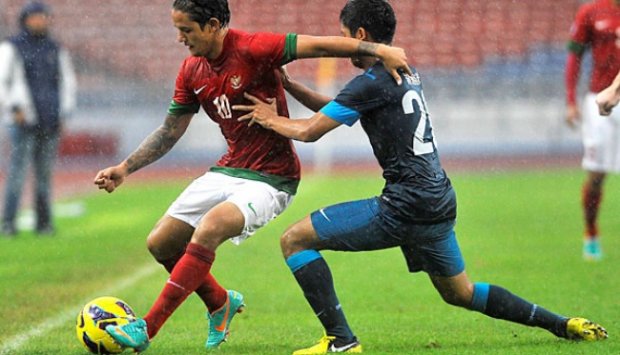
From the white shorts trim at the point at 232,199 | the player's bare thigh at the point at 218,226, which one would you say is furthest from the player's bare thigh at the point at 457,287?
the player's bare thigh at the point at 218,226

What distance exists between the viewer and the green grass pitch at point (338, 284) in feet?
21.3

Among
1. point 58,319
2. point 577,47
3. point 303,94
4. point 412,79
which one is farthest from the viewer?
point 577,47

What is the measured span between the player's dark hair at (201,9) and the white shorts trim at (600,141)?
5.18m

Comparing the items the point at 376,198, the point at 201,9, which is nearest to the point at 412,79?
Answer: the point at 376,198

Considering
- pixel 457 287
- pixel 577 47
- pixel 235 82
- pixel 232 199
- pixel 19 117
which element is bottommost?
pixel 19 117

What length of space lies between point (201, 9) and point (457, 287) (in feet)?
6.62

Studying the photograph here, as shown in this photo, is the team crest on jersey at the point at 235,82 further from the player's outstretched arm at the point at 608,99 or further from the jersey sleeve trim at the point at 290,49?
the player's outstretched arm at the point at 608,99

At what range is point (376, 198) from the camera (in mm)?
6012

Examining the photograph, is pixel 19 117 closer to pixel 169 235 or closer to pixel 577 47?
pixel 577 47

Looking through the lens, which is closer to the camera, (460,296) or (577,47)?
(460,296)

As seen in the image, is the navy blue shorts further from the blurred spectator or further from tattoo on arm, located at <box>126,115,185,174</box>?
the blurred spectator

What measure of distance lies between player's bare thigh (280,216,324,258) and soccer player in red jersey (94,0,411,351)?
0.76ft

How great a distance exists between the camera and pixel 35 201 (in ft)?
41.5

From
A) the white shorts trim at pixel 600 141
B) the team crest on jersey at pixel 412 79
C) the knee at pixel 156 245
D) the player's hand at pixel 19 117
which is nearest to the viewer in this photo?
the team crest on jersey at pixel 412 79
